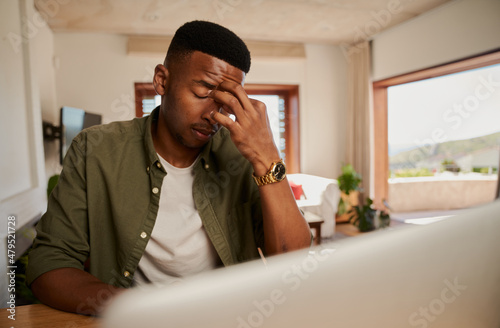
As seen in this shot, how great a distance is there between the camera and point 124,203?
97cm

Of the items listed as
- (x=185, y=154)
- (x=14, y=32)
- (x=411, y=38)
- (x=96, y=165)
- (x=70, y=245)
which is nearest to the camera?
(x=70, y=245)

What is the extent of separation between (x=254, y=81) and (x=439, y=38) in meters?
2.75

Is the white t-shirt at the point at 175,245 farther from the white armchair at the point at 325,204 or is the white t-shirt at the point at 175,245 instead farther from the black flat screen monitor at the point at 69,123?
the white armchair at the point at 325,204

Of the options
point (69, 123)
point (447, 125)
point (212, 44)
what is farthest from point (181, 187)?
point (447, 125)

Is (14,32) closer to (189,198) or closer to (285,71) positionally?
(189,198)

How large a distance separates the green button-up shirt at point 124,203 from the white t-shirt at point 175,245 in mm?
34

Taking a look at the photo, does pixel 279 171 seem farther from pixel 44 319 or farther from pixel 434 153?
pixel 434 153

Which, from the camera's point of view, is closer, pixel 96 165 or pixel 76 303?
pixel 76 303

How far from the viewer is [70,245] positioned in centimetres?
84

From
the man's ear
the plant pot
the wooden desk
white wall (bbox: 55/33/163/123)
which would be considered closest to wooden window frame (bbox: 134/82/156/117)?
white wall (bbox: 55/33/163/123)

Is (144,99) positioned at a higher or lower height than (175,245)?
higher

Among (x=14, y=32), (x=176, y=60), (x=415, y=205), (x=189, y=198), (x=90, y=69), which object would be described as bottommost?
(x=415, y=205)

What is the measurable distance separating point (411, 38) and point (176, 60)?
183 inches

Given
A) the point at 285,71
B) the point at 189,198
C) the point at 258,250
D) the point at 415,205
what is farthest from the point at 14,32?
the point at 415,205
